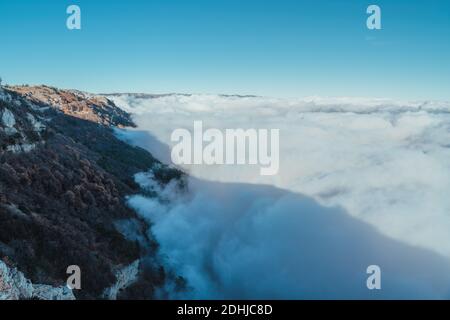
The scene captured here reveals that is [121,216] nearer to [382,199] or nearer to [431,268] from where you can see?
[431,268]

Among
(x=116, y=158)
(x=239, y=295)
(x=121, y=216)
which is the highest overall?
(x=116, y=158)

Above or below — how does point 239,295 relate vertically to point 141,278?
below

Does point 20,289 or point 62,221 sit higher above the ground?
point 62,221

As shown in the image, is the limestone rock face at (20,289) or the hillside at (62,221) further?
the hillside at (62,221)

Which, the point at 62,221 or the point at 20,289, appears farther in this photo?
the point at 62,221

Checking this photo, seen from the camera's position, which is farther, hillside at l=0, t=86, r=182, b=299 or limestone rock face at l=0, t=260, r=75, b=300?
A: hillside at l=0, t=86, r=182, b=299

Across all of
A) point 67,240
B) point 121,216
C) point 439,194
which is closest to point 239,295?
point 121,216
